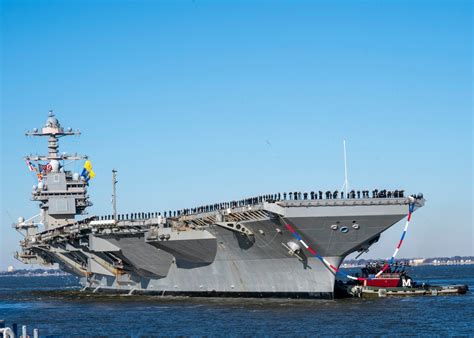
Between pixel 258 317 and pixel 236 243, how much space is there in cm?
583

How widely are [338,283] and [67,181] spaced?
2179cm

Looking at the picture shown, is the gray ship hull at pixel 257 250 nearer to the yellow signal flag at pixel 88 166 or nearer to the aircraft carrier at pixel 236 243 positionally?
the aircraft carrier at pixel 236 243

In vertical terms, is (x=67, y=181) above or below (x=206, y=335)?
above

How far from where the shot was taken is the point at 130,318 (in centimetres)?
2961

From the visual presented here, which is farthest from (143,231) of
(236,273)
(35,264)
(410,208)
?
(35,264)

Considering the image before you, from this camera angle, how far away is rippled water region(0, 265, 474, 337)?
24.1m

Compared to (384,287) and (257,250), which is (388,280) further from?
(257,250)

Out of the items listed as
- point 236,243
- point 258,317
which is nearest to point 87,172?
point 236,243

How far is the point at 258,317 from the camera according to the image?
27.1 metres

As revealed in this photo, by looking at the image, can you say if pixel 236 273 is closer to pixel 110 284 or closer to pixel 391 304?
pixel 391 304

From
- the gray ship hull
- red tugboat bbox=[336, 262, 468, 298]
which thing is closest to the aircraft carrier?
the gray ship hull

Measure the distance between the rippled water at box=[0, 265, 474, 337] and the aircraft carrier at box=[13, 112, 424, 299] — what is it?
0.93 m

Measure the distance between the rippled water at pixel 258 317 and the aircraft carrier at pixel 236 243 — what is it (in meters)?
0.93

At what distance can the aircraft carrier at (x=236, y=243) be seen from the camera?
29.4 metres
